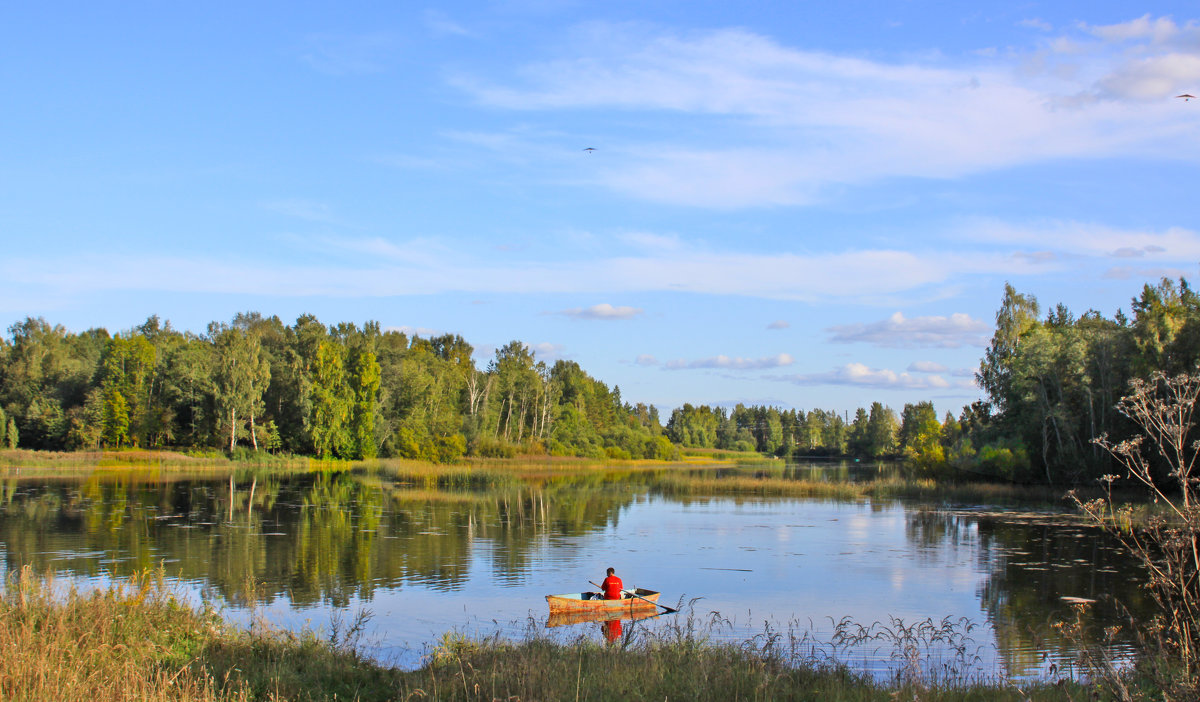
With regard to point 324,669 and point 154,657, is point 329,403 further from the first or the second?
point 154,657

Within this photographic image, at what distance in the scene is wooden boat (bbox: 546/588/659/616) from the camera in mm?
17562

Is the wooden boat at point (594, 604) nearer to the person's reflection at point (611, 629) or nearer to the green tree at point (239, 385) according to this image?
the person's reflection at point (611, 629)

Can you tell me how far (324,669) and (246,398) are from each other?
70.6 meters

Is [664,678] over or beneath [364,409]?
beneath

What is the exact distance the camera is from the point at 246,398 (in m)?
75.8

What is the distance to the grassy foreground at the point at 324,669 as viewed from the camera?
8.43 metres

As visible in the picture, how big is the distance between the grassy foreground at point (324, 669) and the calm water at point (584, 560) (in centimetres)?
265

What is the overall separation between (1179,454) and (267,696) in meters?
9.13

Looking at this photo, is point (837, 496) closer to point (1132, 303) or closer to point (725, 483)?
point (725, 483)

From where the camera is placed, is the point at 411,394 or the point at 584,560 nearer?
the point at 584,560

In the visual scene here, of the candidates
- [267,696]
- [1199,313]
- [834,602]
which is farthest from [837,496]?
[267,696]

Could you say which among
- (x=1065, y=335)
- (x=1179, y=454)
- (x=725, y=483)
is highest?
(x=1065, y=335)

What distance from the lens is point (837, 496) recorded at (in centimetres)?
5291

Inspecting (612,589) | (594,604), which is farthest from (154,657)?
(612,589)
